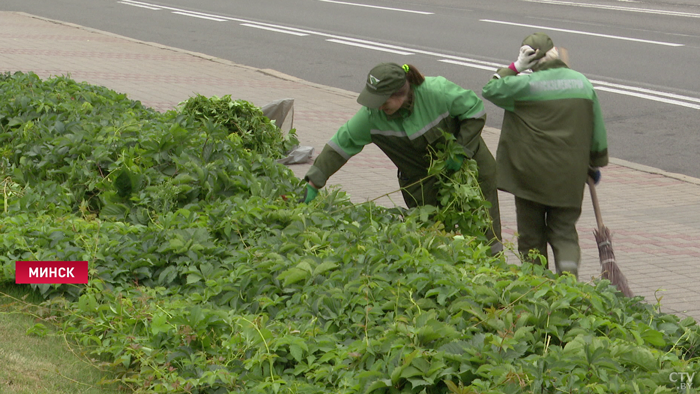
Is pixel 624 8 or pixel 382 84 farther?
pixel 624 8

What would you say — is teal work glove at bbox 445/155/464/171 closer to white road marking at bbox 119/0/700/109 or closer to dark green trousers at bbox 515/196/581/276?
dark green trousers at bbox 515/196/581/276

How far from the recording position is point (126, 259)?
455 centimetres

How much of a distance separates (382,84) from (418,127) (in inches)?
15.8

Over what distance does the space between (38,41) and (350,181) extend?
11026mm

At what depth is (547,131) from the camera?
192 inches

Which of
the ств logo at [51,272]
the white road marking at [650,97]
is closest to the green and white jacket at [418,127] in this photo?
the ств logo at [51,272]

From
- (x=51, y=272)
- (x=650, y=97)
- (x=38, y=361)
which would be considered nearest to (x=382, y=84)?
(x=51, y=272)

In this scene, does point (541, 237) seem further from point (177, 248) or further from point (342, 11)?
point (342, 11)

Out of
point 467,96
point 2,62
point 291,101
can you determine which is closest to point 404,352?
point 467,96

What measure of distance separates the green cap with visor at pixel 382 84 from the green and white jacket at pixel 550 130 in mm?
663

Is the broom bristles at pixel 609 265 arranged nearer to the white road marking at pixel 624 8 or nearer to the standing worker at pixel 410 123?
the standing worker at pixel 410 123

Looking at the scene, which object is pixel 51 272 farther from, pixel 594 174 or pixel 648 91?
pixel 648 91

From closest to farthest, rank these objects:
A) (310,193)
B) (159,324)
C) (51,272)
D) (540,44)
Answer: (159,324)
(51,272)
(540,44)
(310,193)

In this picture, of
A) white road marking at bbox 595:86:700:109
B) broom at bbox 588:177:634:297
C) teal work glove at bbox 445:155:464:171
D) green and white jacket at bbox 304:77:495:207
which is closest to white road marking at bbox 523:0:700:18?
white road marking at bbox 595:86:700:109
